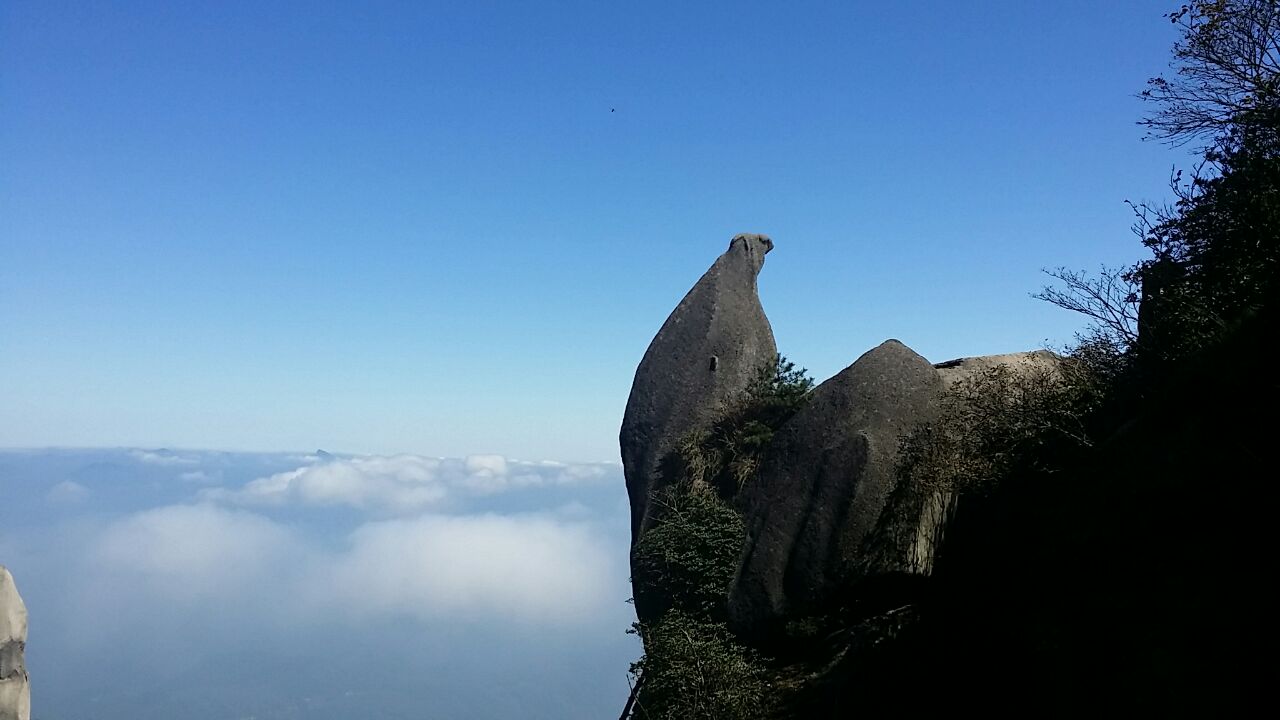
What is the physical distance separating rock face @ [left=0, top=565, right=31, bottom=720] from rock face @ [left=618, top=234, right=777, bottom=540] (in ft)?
97.5

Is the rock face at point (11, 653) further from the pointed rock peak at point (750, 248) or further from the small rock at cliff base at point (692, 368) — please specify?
the pointed rock peak at point (750, 248)

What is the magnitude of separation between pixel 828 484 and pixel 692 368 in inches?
256

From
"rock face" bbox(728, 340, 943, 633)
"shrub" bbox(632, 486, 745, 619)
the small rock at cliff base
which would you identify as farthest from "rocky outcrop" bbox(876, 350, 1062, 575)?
the small rock at cliff base

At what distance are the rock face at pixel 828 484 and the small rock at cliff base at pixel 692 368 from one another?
3535 mm

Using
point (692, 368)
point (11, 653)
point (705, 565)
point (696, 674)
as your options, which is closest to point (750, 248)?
point (692, 368)

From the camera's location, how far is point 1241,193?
33.7 feet

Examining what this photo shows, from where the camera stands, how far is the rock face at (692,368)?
19.7 metres

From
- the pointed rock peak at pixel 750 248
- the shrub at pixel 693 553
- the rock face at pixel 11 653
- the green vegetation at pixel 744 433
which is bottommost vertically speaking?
the rock face at pixel 11 653

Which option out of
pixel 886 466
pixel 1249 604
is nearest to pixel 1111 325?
pixel 886 466

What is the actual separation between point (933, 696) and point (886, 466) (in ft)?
16.6

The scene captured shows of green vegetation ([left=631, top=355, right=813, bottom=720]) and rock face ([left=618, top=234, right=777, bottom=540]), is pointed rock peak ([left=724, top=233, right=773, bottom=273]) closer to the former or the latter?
rock face ([left=618, top=234, right=777, bottom=540])

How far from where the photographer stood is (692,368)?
20281mm

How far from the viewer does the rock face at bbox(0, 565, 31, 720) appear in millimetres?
31828

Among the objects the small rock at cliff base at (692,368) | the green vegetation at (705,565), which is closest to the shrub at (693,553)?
the green vegetation at (705,565)
